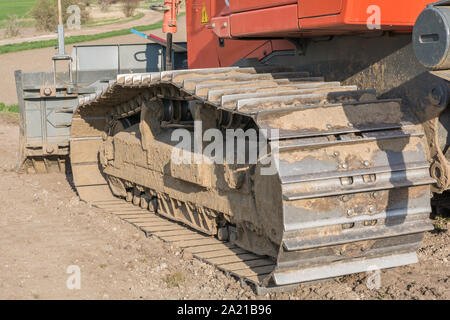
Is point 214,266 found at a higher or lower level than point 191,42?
lower

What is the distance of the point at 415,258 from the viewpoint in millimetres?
4410

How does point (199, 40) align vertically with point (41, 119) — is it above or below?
above

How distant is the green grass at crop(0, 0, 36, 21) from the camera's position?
55062 millimetres

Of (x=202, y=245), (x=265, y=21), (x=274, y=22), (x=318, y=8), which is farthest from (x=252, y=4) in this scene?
(x=202, y=245)

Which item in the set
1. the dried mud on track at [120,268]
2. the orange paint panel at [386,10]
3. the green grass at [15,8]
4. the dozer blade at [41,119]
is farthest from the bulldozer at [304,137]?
the green grass at [15,8]

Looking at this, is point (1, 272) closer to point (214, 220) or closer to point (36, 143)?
point (214, 220)

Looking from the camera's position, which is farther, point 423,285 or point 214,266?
point 214,266

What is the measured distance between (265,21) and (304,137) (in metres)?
1.24

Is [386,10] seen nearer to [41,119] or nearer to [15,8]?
[41,119]

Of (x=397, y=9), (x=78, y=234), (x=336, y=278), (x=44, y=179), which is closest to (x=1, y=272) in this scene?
(x=78, y=234)

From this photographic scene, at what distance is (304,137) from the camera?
404 cm

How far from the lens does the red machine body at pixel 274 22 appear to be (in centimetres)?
411

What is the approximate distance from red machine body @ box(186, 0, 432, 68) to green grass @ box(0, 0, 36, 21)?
162 ft
